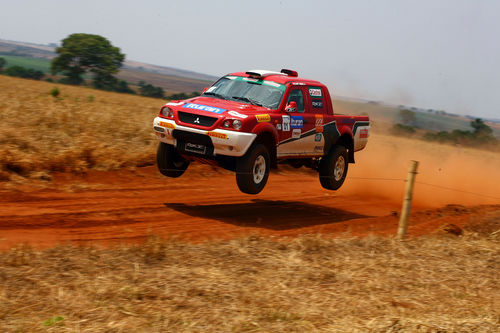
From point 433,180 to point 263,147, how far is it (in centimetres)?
963

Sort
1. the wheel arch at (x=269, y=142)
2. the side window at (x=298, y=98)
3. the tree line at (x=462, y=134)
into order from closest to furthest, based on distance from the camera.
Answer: the wheel arch at (x=269, y=142) < the side window at (x=298, y=98) < the tree line at (x=462, y=134)

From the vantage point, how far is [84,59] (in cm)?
7588

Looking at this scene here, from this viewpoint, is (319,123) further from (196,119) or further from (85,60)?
(85,60)

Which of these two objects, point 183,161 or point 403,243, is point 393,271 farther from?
point 183,161

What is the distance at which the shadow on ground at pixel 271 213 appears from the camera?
383 inches

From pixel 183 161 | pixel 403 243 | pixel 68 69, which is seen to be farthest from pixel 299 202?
pixel 68 69

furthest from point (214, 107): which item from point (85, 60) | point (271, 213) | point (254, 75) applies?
point (85, 60)

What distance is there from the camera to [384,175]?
1639 cm

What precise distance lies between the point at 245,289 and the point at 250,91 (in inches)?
206

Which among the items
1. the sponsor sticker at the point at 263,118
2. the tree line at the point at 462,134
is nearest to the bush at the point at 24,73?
the tree line at the point at 462,134

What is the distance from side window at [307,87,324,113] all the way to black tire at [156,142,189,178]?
8.78ft

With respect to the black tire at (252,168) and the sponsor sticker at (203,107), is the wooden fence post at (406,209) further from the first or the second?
the sponsor sticker at (203,107)

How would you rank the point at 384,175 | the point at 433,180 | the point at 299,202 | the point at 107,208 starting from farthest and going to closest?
the point at 433,180, the point at 384,175, the point at 299,202, the point at 107,208

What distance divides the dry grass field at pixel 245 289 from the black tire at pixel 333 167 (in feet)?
12.0
